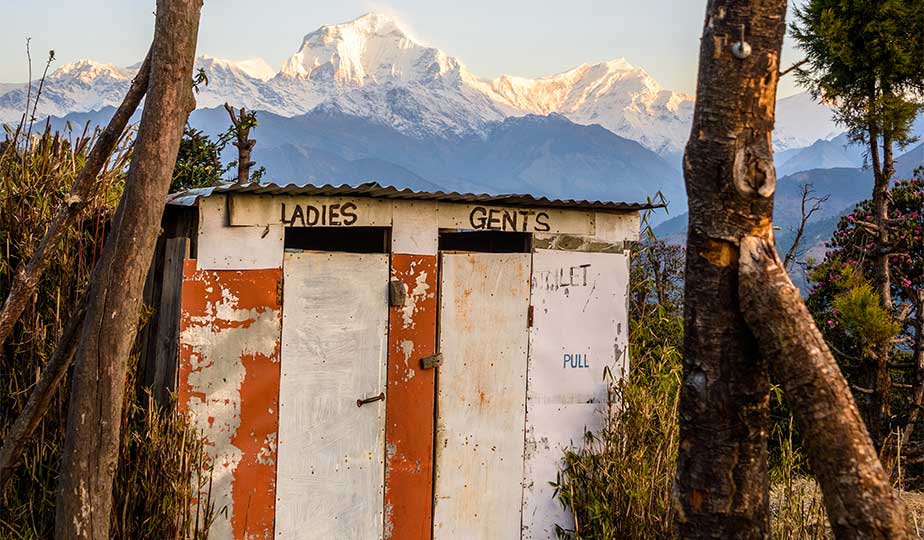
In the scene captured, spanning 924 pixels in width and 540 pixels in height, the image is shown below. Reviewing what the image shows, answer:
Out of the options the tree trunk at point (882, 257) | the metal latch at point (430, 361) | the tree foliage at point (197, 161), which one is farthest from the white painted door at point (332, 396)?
the tree foliage at point (197, 161)

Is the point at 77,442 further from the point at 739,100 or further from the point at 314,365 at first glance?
the point at 739,100

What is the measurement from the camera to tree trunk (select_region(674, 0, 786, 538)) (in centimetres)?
271

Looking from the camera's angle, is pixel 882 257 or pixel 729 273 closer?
pixel 729 273

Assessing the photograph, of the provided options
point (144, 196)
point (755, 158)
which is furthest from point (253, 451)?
point (755, 158)

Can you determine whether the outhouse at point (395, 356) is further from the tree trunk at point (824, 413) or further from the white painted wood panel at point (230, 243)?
the tree trunk at point (824, 413)

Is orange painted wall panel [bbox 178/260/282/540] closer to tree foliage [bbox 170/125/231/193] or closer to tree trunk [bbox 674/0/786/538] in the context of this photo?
tree trunk [bbox 674/0/786/538]

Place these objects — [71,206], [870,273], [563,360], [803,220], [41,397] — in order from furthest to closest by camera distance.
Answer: [870,273]
[803,220]
[563,360]
[71,206]
[41,397]

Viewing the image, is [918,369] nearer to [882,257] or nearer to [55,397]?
[882,257]

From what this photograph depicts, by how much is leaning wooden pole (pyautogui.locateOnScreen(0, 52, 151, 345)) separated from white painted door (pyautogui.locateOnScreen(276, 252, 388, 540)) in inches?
49.2

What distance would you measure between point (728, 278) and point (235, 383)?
3458 millimetres

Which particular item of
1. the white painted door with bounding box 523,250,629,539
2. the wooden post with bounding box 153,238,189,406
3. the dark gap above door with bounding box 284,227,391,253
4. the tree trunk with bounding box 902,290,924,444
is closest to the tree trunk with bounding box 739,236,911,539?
the wooden post with bounding box 153,238,189,406

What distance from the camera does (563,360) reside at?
21.0 ft

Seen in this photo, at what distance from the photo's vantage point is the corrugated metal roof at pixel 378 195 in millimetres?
5043

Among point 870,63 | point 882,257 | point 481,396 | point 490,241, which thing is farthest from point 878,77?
point 481,396
